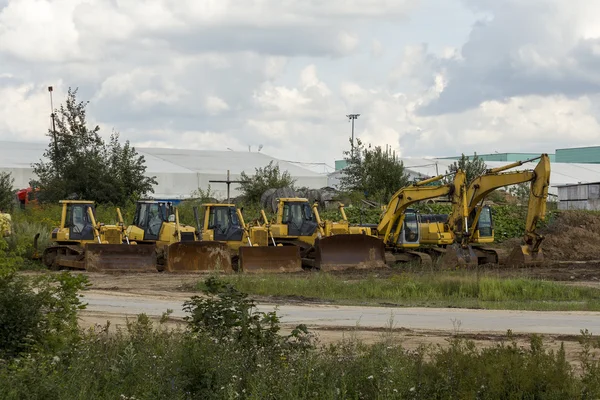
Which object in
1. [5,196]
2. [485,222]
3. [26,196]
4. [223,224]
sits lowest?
[223,224]

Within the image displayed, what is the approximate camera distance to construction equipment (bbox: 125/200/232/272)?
3394cm

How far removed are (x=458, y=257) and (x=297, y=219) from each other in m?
6.15

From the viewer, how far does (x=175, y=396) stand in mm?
10469

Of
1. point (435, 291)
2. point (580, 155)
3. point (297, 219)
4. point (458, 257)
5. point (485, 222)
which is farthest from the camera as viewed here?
point (580, 155)

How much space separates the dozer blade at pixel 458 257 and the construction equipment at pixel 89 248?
10.1 meters

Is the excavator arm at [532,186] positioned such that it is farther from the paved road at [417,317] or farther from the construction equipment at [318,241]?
the paved road at [417,317]

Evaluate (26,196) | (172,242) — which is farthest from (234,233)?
(26,196)

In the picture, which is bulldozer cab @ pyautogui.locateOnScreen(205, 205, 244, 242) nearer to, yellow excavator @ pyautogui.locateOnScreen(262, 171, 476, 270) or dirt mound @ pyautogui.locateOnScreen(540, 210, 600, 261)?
yellow excavator @ pyautogui.locateOnScreen(262, 171, 476, 270)

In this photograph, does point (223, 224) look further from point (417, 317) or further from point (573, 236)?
point (573, 236)

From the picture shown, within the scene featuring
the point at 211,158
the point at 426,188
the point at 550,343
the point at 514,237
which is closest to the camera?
the point at 550,343

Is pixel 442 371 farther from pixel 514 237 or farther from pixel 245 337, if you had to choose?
pixel 514 237

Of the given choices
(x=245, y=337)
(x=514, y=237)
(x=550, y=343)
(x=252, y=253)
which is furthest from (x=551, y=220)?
(x=245, y=337)

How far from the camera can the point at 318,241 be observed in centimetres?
3494

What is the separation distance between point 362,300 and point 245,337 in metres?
12.7
